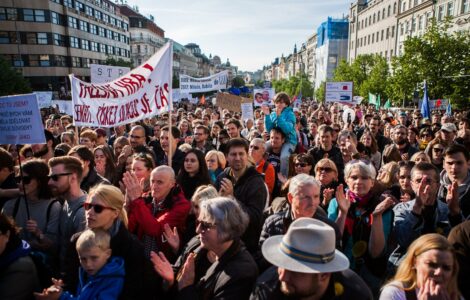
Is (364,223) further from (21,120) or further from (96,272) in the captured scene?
(21,120)

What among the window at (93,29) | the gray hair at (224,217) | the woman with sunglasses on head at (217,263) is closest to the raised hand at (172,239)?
the woman with sunglasses on head at (217,263)

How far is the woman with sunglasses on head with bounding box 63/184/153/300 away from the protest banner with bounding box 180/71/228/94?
9260 mm

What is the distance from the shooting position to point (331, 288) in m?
2.10

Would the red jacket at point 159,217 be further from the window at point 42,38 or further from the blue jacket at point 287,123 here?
the window at point 42,38

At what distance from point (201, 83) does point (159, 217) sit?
8992 mm

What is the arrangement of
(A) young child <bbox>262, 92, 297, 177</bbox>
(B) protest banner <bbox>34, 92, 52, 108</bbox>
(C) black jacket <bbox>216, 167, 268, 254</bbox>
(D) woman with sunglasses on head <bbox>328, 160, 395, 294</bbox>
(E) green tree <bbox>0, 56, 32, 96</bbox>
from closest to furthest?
(D) woman with sunglasses on head <bbox>328, 160, 395, 294</bbox> < (C) black jacket <bbox>216, 167, 268, 254</bbox> < (A) young child <bbox>262, 92, 297, 177</bbox> < (B) protest banner <bbox>34, 92, 52, 108</bbox> < (E) green tree <bbox>0, 56, 32, 96</bbox>

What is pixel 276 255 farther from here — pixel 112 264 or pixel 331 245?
pixel 112 264

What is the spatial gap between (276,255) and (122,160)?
4.58 meters

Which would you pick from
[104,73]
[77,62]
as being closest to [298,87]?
[77,62]

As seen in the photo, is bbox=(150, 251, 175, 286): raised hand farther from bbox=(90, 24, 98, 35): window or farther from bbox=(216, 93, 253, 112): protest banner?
bbox=(90, 24, 98, 35): window

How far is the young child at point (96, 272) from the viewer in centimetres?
253

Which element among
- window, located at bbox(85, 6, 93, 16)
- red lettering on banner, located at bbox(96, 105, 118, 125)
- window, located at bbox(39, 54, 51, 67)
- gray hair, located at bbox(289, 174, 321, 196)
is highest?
window, located at bbox(85, 6, 93, 16)

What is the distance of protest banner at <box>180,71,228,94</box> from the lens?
11953mm

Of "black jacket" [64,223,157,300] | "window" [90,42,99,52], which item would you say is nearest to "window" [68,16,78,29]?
"window" [90,42,99,52]
